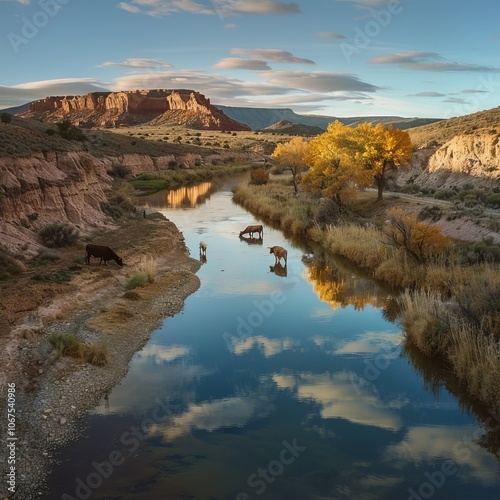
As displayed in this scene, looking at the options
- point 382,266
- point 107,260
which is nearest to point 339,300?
point 382,266

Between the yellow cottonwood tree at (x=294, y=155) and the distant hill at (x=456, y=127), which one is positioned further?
the distant hill at (x=456, y=127)

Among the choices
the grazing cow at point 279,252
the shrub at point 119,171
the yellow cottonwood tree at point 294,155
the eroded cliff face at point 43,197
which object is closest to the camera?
the eroded cliff face at point 43,197

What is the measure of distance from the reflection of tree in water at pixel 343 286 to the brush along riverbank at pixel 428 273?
2.41ft

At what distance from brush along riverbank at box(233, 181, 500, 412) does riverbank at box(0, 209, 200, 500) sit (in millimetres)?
8370

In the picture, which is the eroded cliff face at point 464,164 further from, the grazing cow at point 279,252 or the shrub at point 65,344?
the shrub at point 65,344

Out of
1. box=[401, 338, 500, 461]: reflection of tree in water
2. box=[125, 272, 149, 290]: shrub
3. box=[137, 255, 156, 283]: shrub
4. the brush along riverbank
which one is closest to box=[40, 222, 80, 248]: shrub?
box=[137, 255, 156, 283]: shrub

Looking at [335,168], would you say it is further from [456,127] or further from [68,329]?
[456,127]

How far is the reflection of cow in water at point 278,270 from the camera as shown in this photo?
24.4 metres

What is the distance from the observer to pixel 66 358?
13.2 meters

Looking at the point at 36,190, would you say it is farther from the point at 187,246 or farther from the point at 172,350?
the point at 172,350

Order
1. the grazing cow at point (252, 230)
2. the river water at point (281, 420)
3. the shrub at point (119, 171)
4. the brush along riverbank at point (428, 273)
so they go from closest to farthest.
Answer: the river water at point (281, 420), the brush along riverbank at point (428, 273), the grazing cow at point (252, 230), the shrub at point (119, 171)

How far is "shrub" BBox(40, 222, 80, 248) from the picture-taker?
23.9m

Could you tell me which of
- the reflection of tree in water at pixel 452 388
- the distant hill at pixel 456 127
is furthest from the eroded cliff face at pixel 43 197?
the distant hill at pixel 456 127

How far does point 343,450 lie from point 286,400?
7.38 feet
